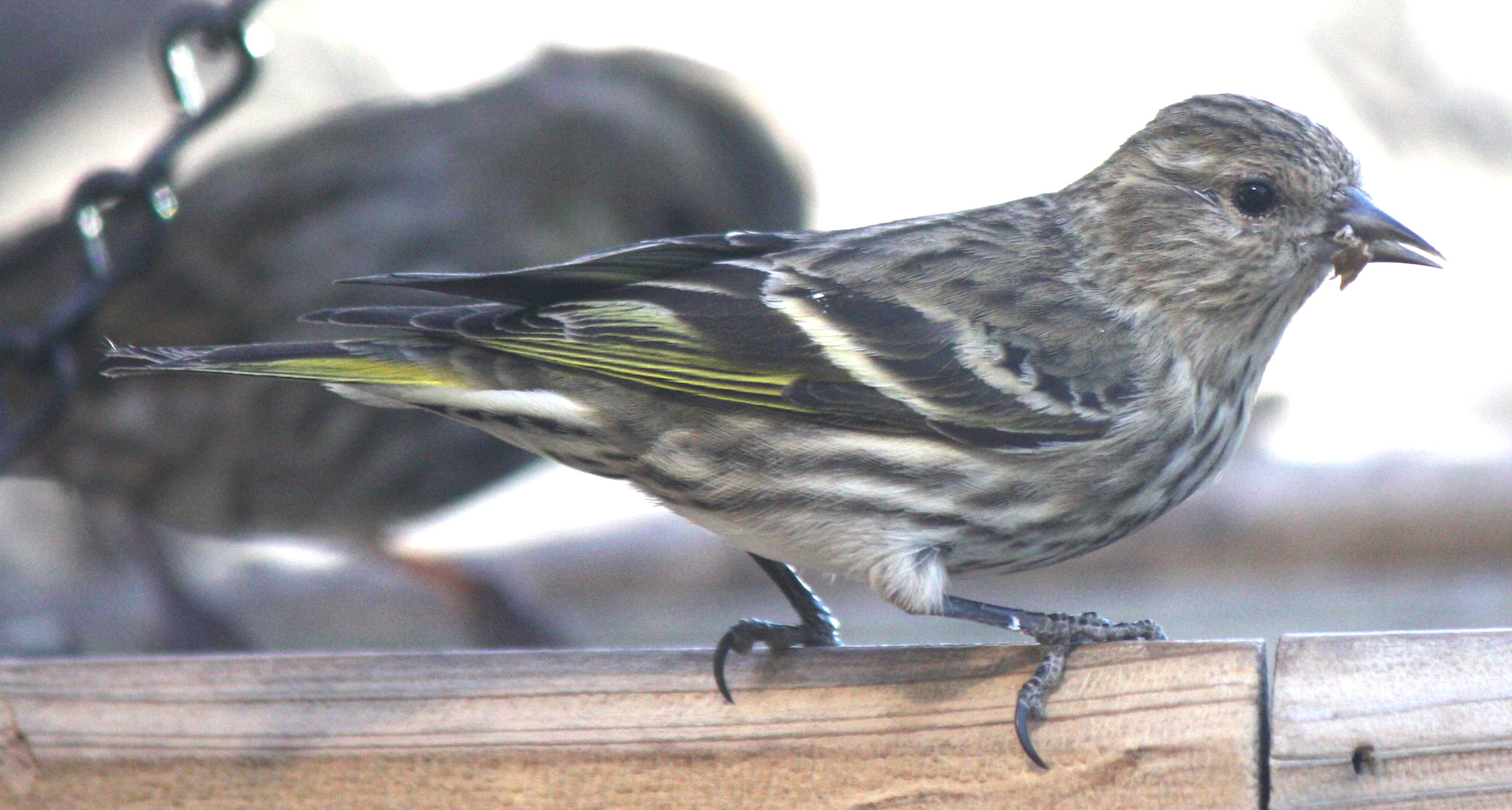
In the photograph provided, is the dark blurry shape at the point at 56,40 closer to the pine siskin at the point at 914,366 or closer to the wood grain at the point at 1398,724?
the pine siskin at the point at 914,366

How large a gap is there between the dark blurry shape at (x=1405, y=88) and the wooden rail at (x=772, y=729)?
2.84 m

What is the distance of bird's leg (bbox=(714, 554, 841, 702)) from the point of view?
6.49 feet

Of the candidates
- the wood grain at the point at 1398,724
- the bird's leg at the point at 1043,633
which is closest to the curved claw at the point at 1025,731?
the bird's leg at the point at 1043,633

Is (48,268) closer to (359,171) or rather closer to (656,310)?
(359,171)

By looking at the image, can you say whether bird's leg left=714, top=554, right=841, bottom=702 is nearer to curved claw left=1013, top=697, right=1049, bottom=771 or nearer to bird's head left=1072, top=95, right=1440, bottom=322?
curved claw left=1013, top=697, right=1049, bottom=771

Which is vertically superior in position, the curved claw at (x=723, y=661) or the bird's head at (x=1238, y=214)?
the bird's head at (x=1238, y=214)

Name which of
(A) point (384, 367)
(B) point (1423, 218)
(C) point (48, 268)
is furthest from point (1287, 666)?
(C) point (48, 268)

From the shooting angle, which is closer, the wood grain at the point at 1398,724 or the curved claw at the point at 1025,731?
the wood grain at the point at 1398,724

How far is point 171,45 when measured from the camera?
8.47 ft

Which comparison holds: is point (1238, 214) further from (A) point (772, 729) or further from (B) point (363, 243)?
(B) point (363, 243)

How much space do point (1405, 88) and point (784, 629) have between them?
2914mm

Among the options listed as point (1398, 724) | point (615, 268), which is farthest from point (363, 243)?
point (1398, 724)

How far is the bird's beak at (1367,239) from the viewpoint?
75.6 inches

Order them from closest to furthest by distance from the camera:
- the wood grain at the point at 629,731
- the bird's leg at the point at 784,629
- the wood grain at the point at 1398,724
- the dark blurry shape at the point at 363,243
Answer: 1. the wood grain at the point at 1398,724
2. the wood grain at the point at 629,731
3. the bird's leg at the point at 784,629
4. the dark blurry shape at the point at 363,243
